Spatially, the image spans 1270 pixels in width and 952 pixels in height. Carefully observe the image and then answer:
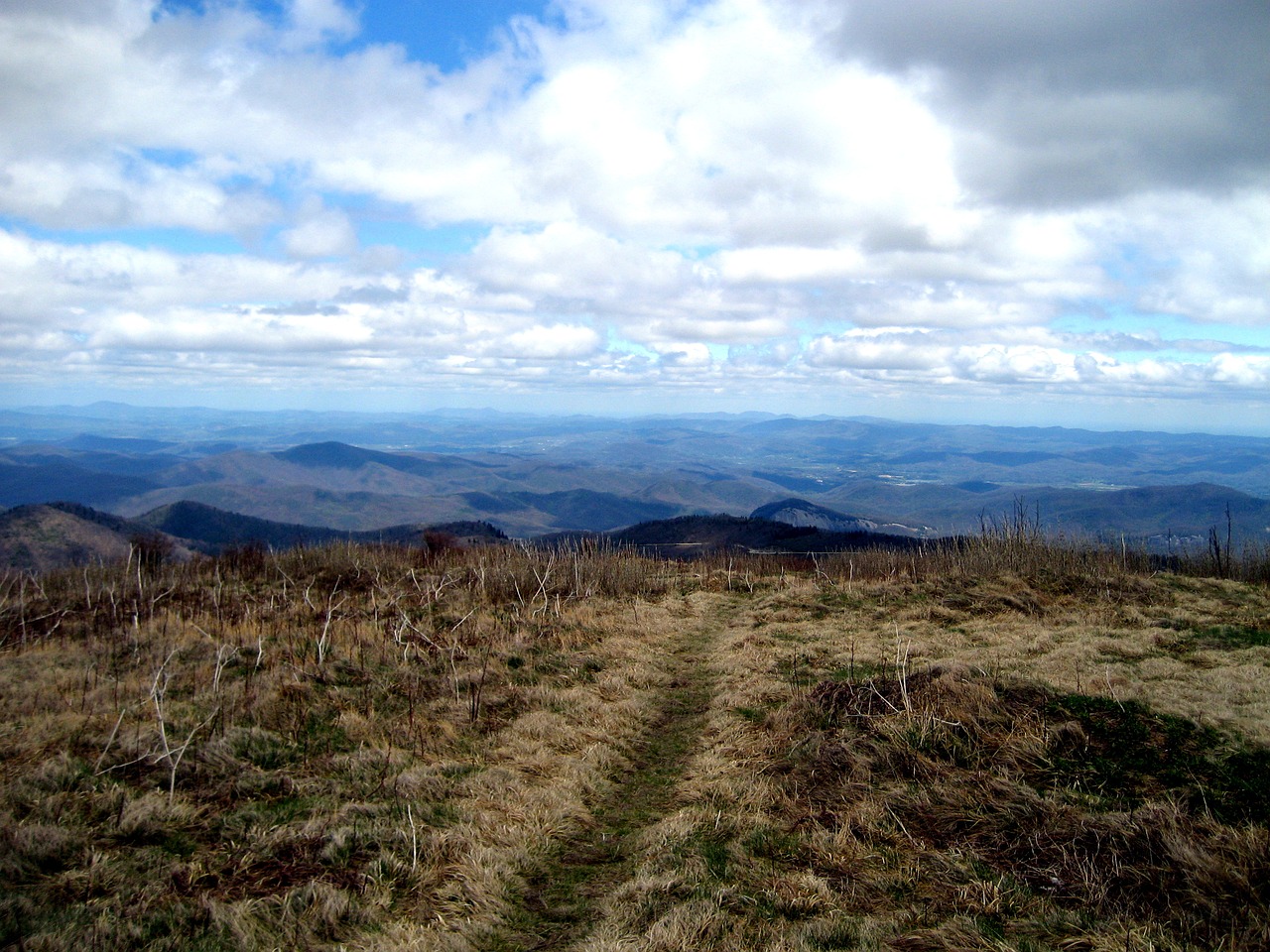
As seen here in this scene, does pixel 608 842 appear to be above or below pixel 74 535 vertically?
above

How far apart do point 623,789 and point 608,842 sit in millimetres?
1155

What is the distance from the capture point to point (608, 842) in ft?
20.0

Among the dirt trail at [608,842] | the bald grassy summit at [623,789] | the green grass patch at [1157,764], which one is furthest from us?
the green grass patch at [1157,764]

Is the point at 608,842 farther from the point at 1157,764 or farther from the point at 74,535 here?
the point at 74,535

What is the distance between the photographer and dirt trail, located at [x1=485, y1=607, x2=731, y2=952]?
4867mm

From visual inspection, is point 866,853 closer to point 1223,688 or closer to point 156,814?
point 156,814

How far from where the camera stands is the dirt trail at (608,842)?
4867 millimetres

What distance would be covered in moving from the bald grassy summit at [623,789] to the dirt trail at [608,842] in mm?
30

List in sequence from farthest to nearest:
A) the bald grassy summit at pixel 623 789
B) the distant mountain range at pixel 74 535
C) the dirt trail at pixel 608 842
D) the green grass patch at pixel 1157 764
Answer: the distant mountain range at pixel 74 535 < the green grass patch at pixel 1157 764 < the dirt trail at pixel 608 842 < the bald grassy summit at pixel 623 789

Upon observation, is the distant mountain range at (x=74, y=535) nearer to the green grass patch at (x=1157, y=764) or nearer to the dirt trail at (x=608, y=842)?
the dirt trail at (x=608, y=842)

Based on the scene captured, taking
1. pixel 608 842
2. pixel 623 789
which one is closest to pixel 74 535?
pixel 623 789

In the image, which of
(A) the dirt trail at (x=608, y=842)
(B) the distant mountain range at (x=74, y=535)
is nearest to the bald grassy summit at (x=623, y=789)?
(A) the dirt trail at (x=608, y=842)

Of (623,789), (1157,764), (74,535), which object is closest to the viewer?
(1157,764)

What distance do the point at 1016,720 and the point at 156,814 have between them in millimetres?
7881
